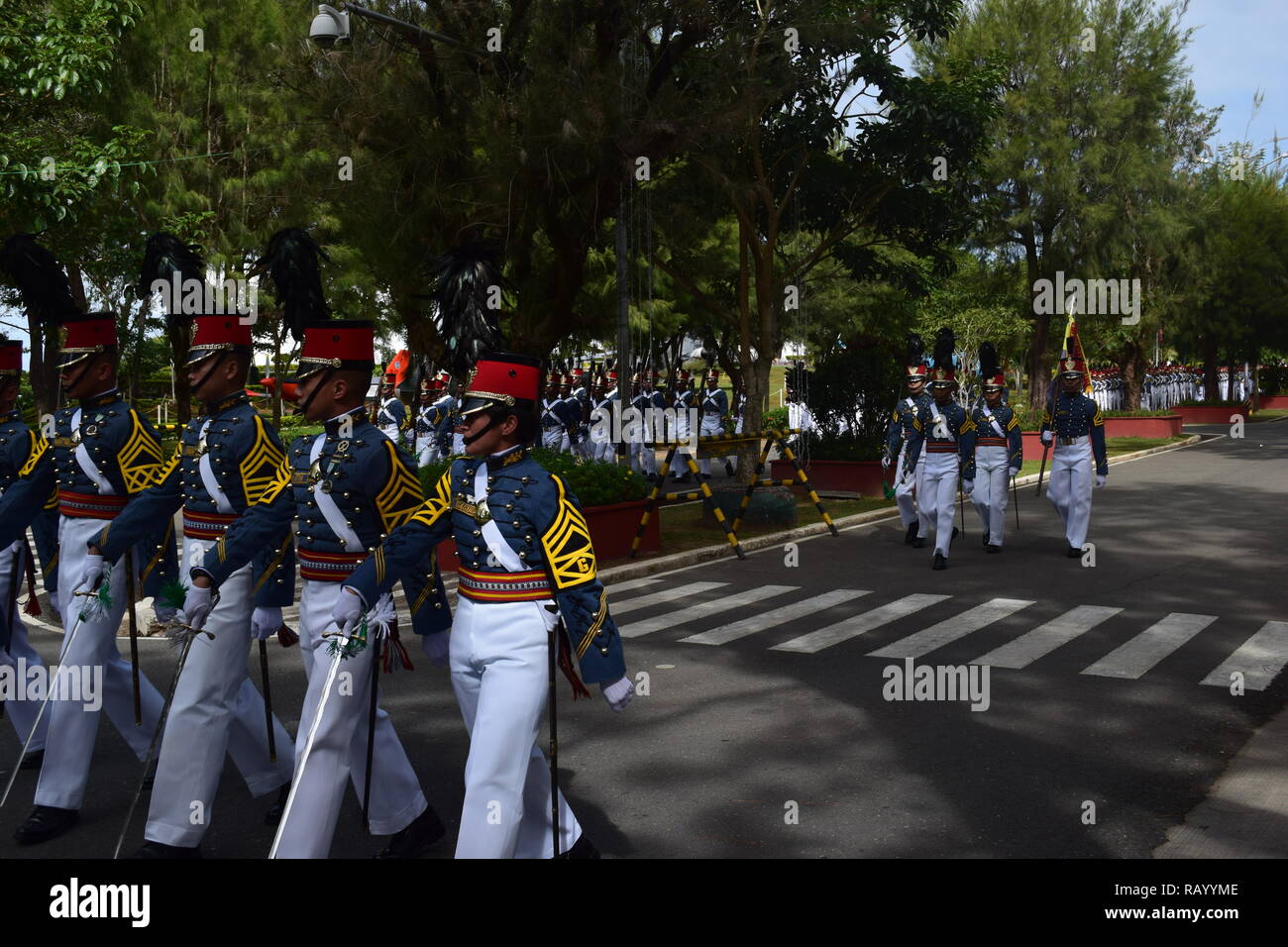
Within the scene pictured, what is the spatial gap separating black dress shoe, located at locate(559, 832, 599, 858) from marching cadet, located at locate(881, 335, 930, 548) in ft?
32.2

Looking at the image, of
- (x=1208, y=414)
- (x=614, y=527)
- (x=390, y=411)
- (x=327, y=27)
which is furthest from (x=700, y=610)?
(x=1208, y=414)

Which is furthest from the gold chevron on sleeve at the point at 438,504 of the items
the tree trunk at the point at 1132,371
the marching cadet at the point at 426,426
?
the tree trunk at the point at 1132,371

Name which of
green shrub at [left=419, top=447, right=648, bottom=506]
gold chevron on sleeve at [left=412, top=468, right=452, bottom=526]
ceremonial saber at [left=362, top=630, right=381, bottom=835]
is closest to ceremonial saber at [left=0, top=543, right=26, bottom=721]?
ceremonial saber at [left=362, top=630, right=381, bottom=835]

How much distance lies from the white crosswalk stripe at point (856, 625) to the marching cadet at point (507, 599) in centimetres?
494

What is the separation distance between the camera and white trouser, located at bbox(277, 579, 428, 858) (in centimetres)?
502

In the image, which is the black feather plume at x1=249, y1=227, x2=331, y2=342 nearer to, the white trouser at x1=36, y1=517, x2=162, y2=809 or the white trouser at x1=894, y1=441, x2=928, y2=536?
the white trouser at x1=36, y1=517, x2=162, y2=809

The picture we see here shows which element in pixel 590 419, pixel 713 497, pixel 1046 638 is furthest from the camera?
pixel 590 419

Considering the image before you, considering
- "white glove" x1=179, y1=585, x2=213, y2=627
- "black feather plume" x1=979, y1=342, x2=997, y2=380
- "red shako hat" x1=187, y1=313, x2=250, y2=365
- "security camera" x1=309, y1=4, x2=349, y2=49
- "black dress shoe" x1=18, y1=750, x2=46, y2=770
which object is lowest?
"black dress shoe" x1=18, y1=750, x2=46, y2=770

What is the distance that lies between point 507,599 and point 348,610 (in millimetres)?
650

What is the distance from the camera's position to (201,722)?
5555 mm

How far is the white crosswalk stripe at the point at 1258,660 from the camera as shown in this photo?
8.61m

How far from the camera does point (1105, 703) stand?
803 centimetres

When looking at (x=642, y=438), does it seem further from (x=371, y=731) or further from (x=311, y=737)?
(x=311, y=737)

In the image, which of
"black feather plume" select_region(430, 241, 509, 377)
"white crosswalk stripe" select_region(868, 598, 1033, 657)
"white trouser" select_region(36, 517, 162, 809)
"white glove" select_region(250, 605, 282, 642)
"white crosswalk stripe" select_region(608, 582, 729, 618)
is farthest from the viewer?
"white crosswalk stripe" select_region(608, 582, 729, 618)
